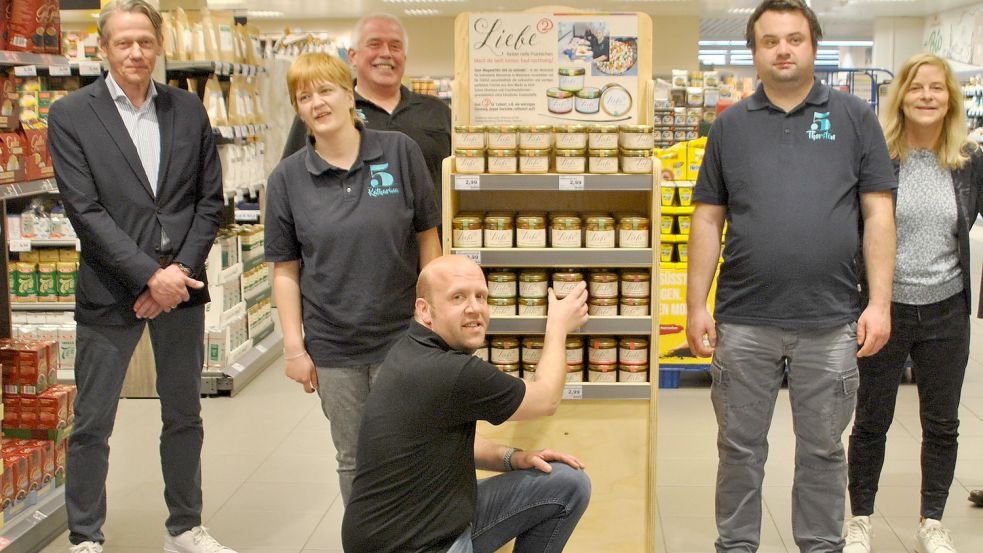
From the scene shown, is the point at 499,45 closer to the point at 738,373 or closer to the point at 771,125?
the point at 771,125

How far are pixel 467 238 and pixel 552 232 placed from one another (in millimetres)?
261

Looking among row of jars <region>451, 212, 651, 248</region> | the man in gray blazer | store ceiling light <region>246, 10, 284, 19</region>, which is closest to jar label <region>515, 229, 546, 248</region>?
row of jars <region>451, 212, 651, 248</region>

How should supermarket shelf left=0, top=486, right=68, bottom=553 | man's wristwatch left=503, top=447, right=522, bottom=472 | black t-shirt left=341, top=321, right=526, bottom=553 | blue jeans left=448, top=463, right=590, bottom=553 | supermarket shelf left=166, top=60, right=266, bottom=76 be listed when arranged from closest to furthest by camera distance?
black t-shirt left=341, top=321, right=526, bottom=553
blue jeans left=448, top=463, right=590, bottom=553
man's wristwatch left=503, top=447, right=522, bottom=472
supermarket shelf left=0, top=486, right=68, bottom=553
supermarket shelf left=166, top=60, right=266, bottom=76

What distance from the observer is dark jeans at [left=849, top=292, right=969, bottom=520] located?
3252 millimetres

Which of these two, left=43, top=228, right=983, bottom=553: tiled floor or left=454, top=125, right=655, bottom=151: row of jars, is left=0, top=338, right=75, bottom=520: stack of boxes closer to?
left=43, top=228, right=983, bottom=553: tiled floor

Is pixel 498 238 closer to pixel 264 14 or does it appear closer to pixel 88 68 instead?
pixel 88 68

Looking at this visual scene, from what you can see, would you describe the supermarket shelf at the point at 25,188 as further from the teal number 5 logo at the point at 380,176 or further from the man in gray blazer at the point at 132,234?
the teal number 5 logo at the point at 380,176

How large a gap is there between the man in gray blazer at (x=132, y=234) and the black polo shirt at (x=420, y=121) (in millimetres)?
566

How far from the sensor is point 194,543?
135 inches

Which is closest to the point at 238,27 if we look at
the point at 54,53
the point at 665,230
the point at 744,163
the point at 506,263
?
the point at 54,53

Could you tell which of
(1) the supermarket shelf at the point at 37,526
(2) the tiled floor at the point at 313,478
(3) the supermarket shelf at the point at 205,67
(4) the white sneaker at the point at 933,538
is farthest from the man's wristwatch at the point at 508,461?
(3) the supermarket shelf at the point at 205,67

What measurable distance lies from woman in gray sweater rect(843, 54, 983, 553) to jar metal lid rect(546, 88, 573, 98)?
101 centimetres

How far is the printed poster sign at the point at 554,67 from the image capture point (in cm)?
331

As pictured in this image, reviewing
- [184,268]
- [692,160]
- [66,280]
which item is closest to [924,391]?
[184,268]
